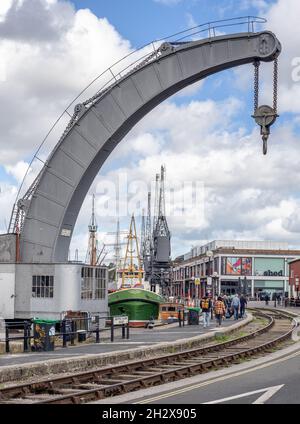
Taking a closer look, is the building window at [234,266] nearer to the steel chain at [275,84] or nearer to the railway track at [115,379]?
the steel chain at [275,84]

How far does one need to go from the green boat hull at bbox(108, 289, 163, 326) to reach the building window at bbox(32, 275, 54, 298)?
1187cm

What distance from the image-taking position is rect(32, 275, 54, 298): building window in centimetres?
3222

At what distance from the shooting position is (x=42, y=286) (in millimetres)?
32500

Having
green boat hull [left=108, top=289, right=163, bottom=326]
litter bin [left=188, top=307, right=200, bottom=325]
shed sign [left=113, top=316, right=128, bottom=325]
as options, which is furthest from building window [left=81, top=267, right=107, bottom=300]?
green boat hull [left=108, top=289, right=163, bottom=326]

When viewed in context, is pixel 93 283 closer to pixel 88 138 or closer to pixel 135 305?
pixel 88 138

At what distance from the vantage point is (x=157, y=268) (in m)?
91.2

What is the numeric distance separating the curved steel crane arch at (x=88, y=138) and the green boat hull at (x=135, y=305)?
1181cm

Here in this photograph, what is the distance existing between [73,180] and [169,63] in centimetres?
703

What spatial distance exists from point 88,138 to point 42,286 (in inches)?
283

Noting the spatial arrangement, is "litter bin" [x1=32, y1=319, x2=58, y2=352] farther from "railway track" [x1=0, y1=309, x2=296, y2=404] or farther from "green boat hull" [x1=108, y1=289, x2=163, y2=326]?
"green boat hull" [x1=108, y1=289, x2=163, y2=326]

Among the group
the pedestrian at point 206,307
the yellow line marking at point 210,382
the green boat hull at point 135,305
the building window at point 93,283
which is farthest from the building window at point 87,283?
the yellow line marking at point 210,382

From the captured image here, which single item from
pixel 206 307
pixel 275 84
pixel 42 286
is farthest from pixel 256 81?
pixel 42 286
